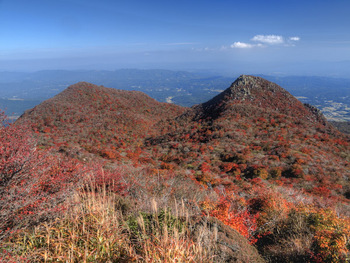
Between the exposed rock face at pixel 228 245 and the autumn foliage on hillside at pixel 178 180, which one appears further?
the autumn foliage on hillside at pixel 178 180

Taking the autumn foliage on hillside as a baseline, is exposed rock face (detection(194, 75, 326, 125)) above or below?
above

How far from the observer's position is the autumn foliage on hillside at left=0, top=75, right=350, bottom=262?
345 cm

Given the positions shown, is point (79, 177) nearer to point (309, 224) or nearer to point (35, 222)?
point (35, 222)

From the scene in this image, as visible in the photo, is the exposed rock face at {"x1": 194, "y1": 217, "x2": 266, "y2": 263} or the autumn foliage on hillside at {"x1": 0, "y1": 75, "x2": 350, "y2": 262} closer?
the exposed rock face at {"x1": 194, "y1": 217, "x2": 266, "y2": 263}

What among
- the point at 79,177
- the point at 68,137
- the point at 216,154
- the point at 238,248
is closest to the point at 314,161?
the point at 216,154

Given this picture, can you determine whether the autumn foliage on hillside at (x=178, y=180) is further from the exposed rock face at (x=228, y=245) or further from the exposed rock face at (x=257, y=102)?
the exposed rock face at (x=257, y=102)

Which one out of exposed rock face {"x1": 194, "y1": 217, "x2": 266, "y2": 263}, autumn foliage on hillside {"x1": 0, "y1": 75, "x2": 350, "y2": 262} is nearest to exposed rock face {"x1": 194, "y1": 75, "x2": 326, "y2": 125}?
autumn foliage on hillside {"x1": 0, "y1": 75, "x2": 350, "y2": 262}

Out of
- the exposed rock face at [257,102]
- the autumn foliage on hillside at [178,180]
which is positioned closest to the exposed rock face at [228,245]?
the autumn foliage on hillside at [178,180]

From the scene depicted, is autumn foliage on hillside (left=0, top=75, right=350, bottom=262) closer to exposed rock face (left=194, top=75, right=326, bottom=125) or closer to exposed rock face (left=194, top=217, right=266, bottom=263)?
exposed rock face (left=194, top=217, right=266, bottom=263)

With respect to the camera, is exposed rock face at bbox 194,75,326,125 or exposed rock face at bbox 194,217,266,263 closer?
exposed rock face at bbox 194,217,266,263

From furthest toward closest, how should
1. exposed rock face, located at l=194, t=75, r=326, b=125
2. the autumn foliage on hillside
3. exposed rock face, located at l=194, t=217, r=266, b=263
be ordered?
exposed rock face, located at l=194, t=75, r=326, b=125 → the autumn foliage on hillside → exposed rock face, located at l=194, t=217, r=266, b=263

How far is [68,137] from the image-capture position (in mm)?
24281

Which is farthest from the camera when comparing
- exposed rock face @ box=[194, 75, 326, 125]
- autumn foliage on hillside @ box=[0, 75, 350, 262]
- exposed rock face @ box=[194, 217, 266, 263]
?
exposed rock face @ box=[194, 75, 326, 125]

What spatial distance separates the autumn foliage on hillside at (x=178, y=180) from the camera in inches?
136
